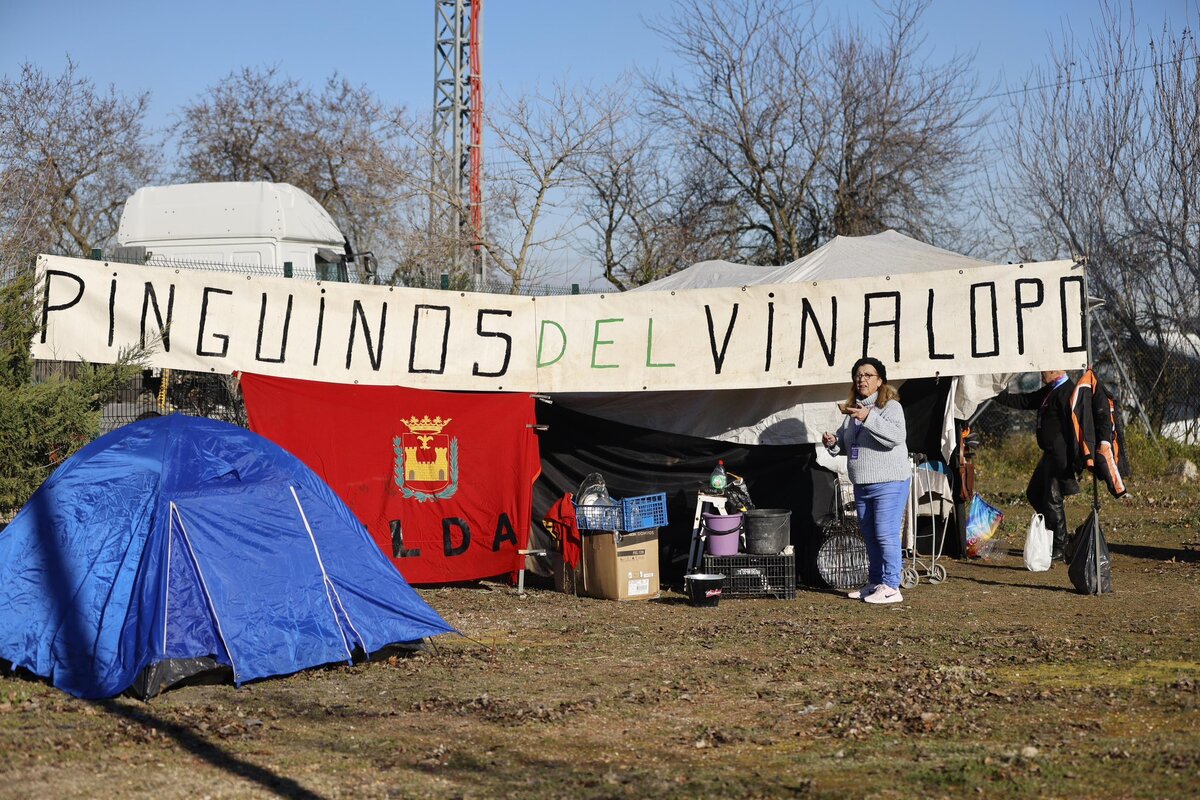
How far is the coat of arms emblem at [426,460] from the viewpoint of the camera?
33.2 ft

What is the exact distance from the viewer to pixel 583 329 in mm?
10891

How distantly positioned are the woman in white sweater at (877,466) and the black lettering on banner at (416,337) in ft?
11.0

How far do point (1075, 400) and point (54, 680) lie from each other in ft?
27.0

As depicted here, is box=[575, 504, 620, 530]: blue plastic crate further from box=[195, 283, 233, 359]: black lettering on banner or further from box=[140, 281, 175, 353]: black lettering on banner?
box=[140, 281, 175, 353]: black lettering on banner

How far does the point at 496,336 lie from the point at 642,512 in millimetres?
1984

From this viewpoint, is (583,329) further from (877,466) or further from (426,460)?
(877,466)

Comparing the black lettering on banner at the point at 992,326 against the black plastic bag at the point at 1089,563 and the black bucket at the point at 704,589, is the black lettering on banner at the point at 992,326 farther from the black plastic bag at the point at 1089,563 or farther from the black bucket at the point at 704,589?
the black bucket at the point at 704,589

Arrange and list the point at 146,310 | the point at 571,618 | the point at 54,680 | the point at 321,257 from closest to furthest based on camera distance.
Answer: the point at 54,680, the point at 571,618, the point at 146,310, the point at 321,257

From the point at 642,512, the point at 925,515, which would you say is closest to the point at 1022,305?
the point at 925,515

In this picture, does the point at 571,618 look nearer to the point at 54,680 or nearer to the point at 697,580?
the point at 697,580

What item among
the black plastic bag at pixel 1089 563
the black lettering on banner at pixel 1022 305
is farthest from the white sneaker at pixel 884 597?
the black lettering on banner at pixel 1022 305

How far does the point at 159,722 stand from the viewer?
620 centimetres

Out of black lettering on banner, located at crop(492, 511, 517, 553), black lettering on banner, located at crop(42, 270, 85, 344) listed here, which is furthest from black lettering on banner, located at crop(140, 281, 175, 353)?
black lettering on banner, located at crop(492, 511, 517, 553)

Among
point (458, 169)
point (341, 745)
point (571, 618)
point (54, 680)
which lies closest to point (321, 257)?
point (458, 169)
